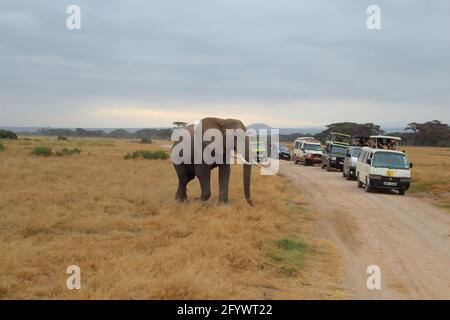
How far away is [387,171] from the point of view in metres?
21.3

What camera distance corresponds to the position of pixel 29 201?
46.6 ft

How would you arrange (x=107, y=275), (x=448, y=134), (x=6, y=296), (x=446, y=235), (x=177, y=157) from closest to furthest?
(x=6, y=296) → (x=107, y=275) → (x=446, y=235) → (x=177, y=157) → (x=448, y=134)

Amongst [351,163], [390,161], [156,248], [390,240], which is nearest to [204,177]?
[390,240]

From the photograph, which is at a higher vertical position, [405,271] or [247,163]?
[247,163]

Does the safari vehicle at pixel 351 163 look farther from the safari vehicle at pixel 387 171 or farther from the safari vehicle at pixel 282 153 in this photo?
the safari vehicle at pixel 282 153

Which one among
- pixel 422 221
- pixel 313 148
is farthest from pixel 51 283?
pixel 313 148

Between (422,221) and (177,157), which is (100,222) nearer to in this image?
(177,157)

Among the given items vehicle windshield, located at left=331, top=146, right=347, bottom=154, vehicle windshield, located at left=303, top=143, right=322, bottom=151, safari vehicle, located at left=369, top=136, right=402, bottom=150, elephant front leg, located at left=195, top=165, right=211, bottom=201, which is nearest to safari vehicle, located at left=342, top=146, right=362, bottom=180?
safari vehicle, located at left=369, top=136, right=402, bottom=150

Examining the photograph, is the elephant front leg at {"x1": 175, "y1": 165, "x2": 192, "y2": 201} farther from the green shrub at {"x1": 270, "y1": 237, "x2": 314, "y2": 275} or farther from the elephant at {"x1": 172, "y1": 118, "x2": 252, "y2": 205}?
the green shrub at {"x1": 270, "y1": 237, "x2": 314, "y2": 275}

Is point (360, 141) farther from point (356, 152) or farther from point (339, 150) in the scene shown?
point (356, 152)

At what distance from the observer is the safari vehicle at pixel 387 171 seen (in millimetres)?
21281

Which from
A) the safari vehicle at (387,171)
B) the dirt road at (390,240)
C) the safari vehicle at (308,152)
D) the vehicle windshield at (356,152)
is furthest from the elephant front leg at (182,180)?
the safari vehicle at (308,152)

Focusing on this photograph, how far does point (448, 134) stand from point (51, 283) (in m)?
95.7

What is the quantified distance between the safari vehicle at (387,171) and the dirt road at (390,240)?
0.58m
